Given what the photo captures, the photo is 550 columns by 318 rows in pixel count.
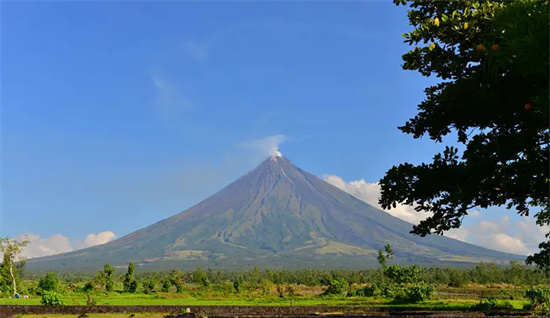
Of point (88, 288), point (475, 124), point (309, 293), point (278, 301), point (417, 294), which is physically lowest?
point (309, 293)

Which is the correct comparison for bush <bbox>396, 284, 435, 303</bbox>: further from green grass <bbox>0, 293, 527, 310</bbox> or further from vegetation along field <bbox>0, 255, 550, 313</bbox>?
green grass <bbox>0, 293, 527, 310</bbox>

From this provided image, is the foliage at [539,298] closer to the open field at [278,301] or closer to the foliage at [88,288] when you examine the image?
the open field at [278,301]

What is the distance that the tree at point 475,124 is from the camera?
10.7m

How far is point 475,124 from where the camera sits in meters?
11.9

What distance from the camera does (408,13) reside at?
13.5 meters

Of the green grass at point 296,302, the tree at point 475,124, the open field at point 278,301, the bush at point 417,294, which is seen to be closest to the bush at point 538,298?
the open field at point 278,301

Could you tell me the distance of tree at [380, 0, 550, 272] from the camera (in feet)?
35.1

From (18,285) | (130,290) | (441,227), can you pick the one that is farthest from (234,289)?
(441,227)

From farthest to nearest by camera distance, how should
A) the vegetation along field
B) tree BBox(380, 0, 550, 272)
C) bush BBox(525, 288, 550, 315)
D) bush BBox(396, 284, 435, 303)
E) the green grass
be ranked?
bush BBox(396, 284, 435, 303)
the vegetation along field
the green grass
bush BBox(525, 288, 550, 315)
tree BBox(380, 0, 550, 272)

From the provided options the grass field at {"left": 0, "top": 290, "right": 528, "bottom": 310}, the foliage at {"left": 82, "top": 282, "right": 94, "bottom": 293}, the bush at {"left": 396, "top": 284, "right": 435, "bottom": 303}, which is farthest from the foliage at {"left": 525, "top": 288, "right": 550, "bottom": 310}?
the foliage at {"left": 82, "top": 282, "right": 94, "bottom": 293}

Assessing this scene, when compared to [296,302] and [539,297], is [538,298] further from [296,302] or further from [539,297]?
[296,302]

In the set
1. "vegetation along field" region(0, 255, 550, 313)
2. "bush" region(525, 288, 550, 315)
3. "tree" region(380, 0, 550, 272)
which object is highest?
"tree" region(380, 0, 550, 272)

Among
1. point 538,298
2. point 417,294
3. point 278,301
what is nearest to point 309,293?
point 278,301

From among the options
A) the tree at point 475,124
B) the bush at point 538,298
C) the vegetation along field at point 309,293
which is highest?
the tree at point 475,124
